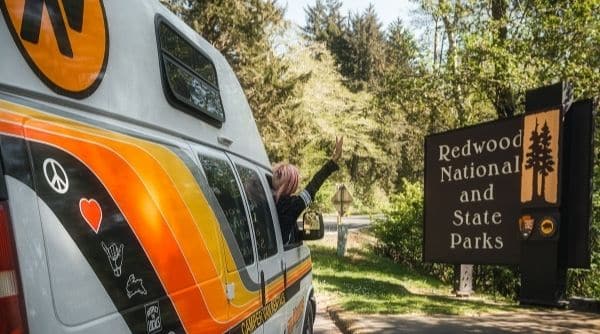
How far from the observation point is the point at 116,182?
2014mm

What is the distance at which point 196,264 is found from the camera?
253cm

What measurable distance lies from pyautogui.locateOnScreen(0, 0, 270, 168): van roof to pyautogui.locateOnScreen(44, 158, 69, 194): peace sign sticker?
0.21 meters

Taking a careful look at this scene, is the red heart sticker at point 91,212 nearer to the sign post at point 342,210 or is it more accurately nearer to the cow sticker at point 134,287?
the cow sticker at point 134,287

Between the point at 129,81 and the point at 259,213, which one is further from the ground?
the point at 129,81

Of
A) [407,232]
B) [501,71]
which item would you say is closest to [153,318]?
[501,71]

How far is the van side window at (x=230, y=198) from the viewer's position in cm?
305

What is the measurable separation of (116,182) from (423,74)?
587 inches

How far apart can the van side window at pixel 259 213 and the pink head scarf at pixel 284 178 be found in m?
0.36

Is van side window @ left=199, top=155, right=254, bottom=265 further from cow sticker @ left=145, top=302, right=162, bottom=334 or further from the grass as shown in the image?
the grass

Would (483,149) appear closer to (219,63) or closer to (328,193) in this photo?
(219,63)

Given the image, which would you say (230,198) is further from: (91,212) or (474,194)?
(474,194)

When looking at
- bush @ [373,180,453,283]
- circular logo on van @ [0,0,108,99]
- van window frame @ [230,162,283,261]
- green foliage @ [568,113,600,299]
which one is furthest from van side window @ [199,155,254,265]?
bush @ [373,180,453,283]

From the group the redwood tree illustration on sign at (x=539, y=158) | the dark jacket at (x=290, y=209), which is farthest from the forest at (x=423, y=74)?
the dark jacket at (x=290, y=209)

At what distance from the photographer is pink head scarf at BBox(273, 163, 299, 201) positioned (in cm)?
461
